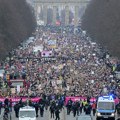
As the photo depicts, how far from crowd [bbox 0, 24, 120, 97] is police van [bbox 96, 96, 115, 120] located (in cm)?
679

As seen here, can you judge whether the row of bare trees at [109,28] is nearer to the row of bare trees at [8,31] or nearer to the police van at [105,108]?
the row of bare trees at [8,31]

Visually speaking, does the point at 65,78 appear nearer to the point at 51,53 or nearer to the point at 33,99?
the point at 33,99

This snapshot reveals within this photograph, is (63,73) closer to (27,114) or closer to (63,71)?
(63,71)

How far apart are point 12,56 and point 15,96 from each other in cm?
2719

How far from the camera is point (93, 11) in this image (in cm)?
13012

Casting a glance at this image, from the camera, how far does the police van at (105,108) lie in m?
49.0

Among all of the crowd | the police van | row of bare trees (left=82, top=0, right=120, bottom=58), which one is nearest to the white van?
the police van

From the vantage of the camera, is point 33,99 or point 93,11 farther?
point 93,11

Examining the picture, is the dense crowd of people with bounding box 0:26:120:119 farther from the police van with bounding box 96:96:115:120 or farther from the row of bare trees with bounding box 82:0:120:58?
the row of bare trees with bounding box 82:0:120:58

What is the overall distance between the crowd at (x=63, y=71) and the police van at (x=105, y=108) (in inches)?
268

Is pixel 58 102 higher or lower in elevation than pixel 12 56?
lower

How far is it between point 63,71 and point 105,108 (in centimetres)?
2031

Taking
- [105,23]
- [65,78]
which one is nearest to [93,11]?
[105,23]

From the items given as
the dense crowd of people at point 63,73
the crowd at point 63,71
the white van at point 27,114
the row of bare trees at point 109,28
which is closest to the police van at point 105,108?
the dense crowd of people at point 63,73
